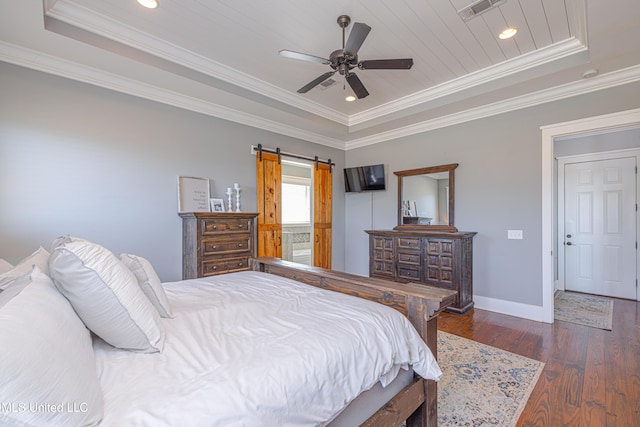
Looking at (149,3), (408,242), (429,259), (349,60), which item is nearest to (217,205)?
(149,3)

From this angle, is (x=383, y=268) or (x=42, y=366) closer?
(x=42, y=366)

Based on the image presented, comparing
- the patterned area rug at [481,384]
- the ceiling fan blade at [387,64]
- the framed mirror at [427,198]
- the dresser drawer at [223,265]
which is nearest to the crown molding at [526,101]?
the framed mirror at [427,198]

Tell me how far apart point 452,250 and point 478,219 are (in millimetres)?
676

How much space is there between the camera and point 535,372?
235cm

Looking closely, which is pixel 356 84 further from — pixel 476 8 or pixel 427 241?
pixel 427 241

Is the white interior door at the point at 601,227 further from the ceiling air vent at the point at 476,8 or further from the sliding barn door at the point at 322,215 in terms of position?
the sliding barn door at the point at 322,215

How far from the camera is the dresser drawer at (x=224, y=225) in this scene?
3.36 m

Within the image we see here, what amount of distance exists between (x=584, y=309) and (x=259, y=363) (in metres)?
4.84

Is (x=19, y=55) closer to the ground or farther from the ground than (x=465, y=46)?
closer to the ground

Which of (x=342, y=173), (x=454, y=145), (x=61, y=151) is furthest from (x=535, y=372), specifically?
(x=61, y=151)

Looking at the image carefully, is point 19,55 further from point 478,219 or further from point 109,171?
point 478,219

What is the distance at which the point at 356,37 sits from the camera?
2.19 metres

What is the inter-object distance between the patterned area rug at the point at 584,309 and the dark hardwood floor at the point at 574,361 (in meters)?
0.11

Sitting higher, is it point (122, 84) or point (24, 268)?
point (122, 84)
